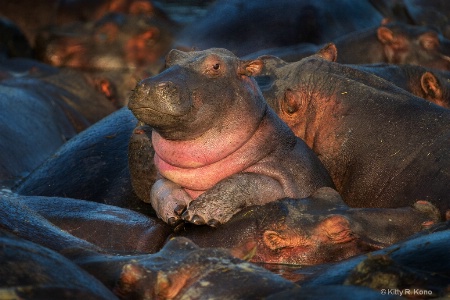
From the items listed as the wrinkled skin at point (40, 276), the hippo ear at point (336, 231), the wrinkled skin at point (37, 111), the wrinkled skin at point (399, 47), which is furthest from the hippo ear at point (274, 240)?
the wrinkled skin at point (399, 47)

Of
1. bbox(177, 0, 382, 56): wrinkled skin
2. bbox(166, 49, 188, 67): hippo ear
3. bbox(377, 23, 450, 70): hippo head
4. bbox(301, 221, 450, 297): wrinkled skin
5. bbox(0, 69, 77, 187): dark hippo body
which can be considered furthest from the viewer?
bbox(177, 0, 382, 56): wrinkled skin

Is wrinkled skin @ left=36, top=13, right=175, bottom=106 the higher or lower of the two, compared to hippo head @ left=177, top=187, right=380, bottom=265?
lower

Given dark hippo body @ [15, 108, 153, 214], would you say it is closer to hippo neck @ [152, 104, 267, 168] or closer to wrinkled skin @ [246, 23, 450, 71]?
hippo neck @ [152, 104, 267, 168]

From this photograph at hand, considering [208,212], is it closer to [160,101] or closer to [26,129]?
[160,101]

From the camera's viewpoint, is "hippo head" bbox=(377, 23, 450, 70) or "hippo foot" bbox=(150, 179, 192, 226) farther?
"hippo head" bbox=(377, 23, 450, 70)

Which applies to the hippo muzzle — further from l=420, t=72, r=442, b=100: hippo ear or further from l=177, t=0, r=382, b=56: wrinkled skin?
l=177, t=0, r=382, b=56: wrinkled skin

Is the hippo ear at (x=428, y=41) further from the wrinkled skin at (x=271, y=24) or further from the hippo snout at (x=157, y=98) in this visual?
the hippo snout at (x=157, y=98)

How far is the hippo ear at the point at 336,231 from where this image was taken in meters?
5.50

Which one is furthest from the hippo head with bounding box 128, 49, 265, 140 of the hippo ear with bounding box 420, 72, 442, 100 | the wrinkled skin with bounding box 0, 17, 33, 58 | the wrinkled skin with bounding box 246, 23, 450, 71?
the wrinkled skin with bounding box 0, 17, 33, 58

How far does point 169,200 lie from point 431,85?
277cm

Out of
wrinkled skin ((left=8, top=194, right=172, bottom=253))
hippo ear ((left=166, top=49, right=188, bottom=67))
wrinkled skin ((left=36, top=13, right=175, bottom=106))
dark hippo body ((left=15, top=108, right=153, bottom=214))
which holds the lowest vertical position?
wrinkled skin ((left=36, top=13, right=175, bottom=106))

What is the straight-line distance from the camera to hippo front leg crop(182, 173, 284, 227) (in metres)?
5.86

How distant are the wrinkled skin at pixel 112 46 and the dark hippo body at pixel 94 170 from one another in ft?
12.4

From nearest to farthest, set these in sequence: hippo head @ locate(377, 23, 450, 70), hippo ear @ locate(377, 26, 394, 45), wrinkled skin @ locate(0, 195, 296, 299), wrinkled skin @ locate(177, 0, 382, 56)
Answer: wrinkled skin @ locate(0, 195, 296, 299) → hippo head @ locate(377, 23, 450, 70) → hippo ear @ locate(377, 26, 394, 45) → wrinkled skin @ locate(177, 0, 382, 56)
